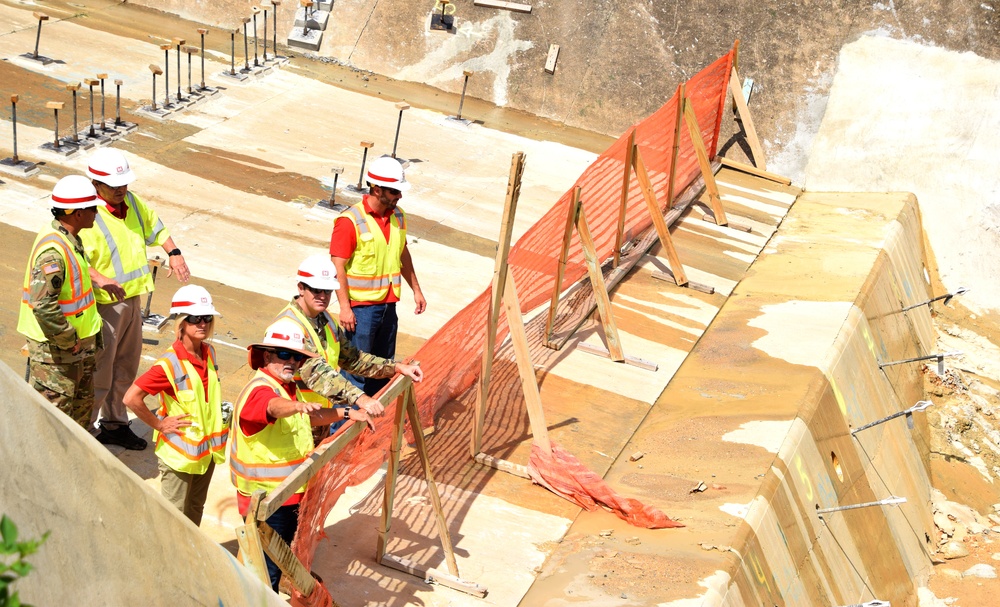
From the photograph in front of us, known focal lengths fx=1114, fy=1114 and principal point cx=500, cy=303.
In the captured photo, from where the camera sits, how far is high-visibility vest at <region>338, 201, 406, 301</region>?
297 inches

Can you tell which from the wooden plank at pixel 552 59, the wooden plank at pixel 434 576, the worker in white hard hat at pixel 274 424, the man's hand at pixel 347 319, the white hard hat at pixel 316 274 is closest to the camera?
the worker in white hard hat at pixel 274 424

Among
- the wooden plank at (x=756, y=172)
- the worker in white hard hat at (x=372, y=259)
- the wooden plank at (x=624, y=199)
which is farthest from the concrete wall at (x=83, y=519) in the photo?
the wooden plank at (x=756, y=172)

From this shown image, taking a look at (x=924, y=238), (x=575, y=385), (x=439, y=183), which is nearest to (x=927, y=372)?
(x=924, y=238)

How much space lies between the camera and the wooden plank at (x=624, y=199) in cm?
1013

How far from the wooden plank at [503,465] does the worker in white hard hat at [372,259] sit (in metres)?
0.90

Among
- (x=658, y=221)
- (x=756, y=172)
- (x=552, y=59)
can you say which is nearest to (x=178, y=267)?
(x=658, y=221)

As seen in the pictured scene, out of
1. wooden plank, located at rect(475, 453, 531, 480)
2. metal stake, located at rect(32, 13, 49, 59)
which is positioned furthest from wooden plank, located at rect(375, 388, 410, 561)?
metal stake, located at rect(32, 13, 49, 59)

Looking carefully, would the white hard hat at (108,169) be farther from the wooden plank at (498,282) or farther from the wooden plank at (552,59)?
the wooden plank at (552,59)

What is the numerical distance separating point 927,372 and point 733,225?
2650 mm

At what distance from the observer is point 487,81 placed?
1564 cm

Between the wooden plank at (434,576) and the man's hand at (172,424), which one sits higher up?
the man's hand at (172,424)

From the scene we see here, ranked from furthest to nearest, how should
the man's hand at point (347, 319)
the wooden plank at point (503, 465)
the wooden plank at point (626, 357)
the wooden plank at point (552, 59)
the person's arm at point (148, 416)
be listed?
the wooden plank at point (552, 59)
the wooden plank at point (626, 357)
the wooden plank at point (503, 465)
the man's hand at point (347, 319)
the person's arm at point (148, 416)

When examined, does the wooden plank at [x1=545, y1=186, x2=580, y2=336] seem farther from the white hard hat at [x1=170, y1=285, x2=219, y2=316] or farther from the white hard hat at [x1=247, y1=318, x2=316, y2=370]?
the white hard hat at [x1=170, y1=285, x2=219, y2=316]

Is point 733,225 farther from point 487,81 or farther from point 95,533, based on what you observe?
point 95,533
